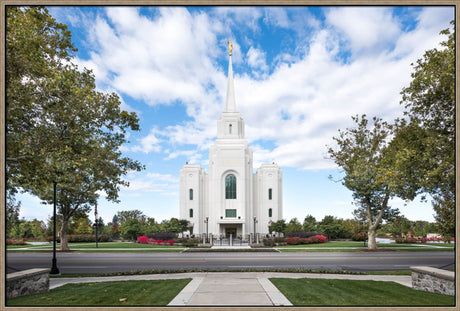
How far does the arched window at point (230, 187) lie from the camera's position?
159 ft

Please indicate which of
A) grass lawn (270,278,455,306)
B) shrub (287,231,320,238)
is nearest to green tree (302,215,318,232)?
shrub (287,231,320,238)

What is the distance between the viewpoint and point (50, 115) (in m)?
9.70

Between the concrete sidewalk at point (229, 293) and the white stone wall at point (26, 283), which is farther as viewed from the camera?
the white stone wall at point (26, 283)

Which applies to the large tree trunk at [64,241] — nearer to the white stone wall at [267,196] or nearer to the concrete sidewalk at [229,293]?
the concrete sidewalk at [229,293]

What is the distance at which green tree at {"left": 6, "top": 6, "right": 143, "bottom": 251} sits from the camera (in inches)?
333

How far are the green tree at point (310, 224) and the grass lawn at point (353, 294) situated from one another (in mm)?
31484

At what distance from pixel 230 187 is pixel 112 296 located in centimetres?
3983

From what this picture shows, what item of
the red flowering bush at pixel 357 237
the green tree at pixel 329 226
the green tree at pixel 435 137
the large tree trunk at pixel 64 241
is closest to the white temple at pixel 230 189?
the green tree at pixel 329 226

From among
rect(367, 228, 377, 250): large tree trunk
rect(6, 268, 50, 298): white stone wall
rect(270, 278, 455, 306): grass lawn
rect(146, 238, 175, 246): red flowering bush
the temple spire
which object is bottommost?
rect(146, 238, 175, 246): red flowering bush

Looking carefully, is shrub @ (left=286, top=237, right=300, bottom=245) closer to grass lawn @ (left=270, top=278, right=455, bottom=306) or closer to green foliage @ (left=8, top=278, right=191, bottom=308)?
grass lawn @ (left=270, top=278, right=455, bottom=306)

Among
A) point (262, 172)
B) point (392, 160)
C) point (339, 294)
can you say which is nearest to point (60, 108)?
point (339, 294)

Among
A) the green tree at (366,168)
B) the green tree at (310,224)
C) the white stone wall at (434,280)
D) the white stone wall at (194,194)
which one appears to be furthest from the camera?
the white stone wall at (194,194)

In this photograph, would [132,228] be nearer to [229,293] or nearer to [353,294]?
[229,293]

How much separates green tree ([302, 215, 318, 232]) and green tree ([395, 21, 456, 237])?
2704 cm
